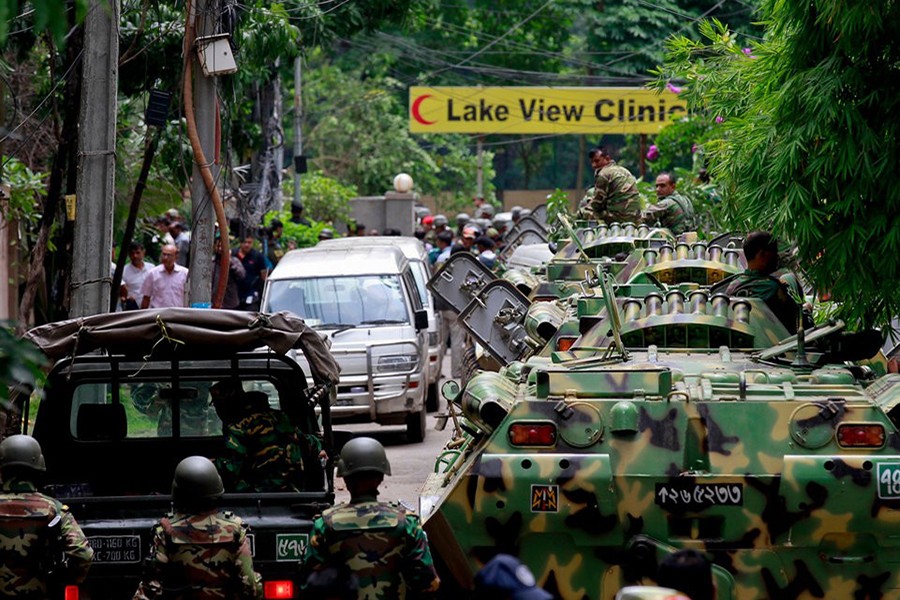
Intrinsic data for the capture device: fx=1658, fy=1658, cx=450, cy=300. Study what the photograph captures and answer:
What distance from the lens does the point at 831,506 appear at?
749cm

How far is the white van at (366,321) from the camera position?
16.1m

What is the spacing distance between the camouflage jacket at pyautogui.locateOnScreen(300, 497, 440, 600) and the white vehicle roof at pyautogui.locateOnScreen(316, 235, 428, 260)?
12074 mm

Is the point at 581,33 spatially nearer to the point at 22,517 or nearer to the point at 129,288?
the point at 129,288

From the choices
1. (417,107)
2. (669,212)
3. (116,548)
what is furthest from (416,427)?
(417,107)

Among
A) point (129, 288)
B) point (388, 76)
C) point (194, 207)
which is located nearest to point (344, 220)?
point (388, 76)

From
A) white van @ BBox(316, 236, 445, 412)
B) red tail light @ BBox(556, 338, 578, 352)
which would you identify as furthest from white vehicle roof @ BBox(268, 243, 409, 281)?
red tail light @ BBox(556, 338, 578, 352)

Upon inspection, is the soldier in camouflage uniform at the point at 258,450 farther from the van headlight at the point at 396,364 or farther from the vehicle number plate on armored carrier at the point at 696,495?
the van headlight at the point at 396,364

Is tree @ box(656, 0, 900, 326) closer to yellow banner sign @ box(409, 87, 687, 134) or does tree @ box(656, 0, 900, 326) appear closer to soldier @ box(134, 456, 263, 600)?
soldier @ box(134, 456, 263, 600)

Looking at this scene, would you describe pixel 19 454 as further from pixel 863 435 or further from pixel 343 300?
pixel 343 300

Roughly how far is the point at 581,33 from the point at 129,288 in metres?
41.9

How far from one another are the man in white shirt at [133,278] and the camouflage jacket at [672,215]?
576 cm

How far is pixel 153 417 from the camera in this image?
944cm

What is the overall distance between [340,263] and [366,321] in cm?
90

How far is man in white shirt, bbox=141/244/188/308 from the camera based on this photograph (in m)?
18.1
